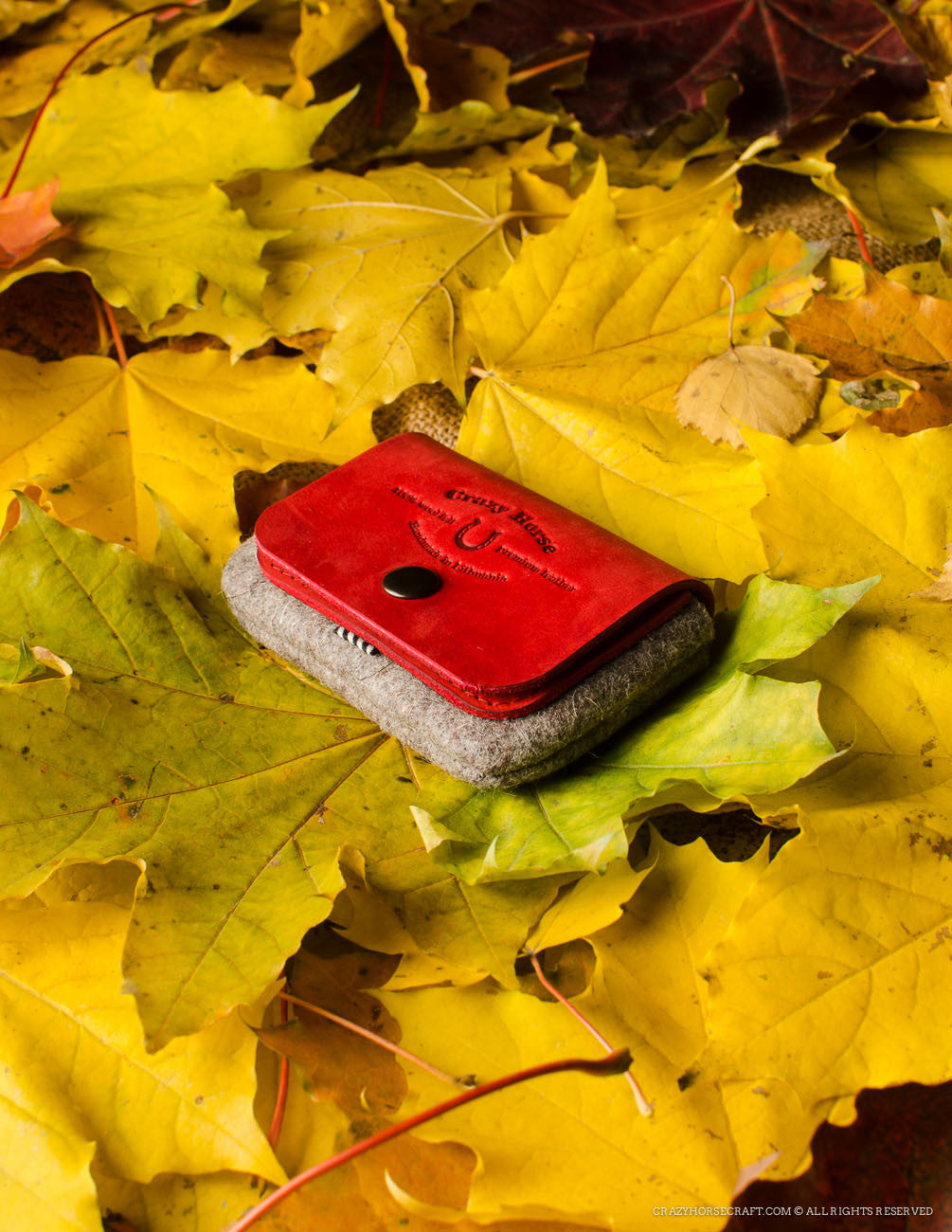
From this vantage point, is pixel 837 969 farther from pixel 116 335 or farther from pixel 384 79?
pixel 384 79

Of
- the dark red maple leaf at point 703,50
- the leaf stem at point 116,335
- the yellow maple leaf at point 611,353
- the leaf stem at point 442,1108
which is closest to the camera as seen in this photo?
the leaf stem at point 442,1108

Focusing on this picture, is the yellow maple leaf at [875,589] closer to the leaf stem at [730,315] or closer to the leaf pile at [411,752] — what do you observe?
the leaf pile at [411,752]

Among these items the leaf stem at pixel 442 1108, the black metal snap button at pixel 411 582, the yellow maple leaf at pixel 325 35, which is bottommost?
the leaf stem at pixel 442 1108

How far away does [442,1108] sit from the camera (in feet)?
A: 1.53

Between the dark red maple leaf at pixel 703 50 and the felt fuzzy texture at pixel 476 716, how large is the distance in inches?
21.2

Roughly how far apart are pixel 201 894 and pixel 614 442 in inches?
15.7

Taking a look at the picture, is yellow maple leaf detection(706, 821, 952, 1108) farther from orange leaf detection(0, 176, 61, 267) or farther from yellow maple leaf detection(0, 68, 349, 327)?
orange leaf detection(0, 176, 61, 267)

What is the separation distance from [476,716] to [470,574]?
9 centimetres

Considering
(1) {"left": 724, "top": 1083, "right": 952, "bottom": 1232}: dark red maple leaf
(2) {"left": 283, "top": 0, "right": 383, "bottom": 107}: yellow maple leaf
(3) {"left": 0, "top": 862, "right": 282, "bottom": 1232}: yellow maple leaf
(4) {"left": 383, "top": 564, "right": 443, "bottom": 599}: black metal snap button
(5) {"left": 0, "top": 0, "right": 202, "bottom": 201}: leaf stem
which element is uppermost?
(5) {"left": 0, "top": 0, "right": 202, "bottom": 201}: leaf stem

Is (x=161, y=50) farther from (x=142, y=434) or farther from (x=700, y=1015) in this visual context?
(x=700, y=1015)

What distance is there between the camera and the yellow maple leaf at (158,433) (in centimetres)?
75

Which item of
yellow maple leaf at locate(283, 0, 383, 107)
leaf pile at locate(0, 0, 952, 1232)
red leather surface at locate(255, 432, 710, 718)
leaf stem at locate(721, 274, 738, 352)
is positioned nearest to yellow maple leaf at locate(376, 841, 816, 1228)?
leaf pile at locate(0, 0, 952, 1232)

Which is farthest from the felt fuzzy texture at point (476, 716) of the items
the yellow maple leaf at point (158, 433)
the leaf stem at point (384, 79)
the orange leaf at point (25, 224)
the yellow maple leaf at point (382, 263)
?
the leaf stem at point (384, 79)

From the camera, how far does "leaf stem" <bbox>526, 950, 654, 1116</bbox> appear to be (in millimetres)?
470
